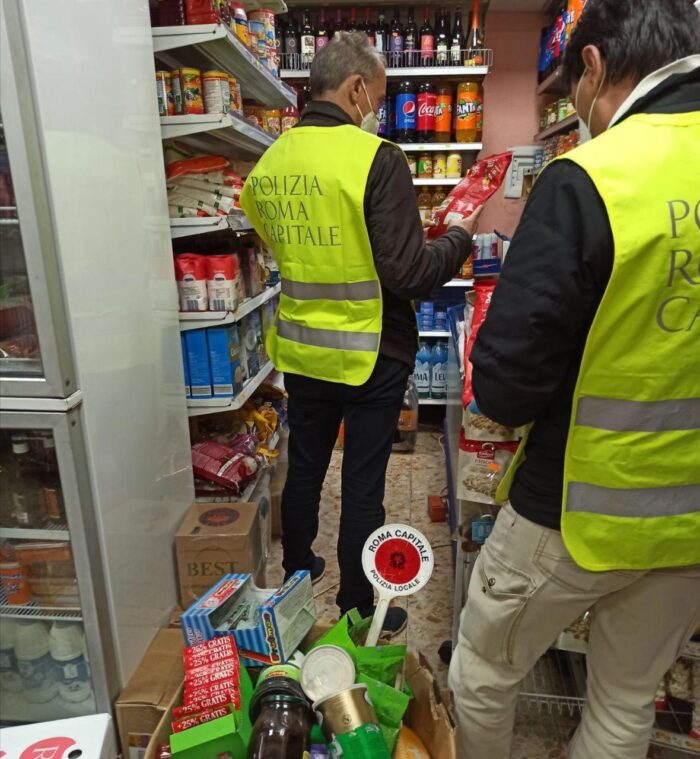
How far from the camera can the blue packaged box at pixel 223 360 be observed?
2.23 m

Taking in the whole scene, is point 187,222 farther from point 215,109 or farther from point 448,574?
point 448,574

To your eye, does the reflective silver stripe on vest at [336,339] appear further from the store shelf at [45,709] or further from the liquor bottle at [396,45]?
the liquor bottle at [396,45]

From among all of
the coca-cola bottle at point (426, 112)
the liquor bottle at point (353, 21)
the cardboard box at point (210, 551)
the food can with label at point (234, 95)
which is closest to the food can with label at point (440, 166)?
the coca-cola bottle at point (426, 112)

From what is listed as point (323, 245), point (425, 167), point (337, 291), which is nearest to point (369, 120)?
point (323, 245)

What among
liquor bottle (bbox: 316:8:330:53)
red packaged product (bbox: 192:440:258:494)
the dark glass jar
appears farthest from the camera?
liquor bottle (bbox: 316:8:330:53)

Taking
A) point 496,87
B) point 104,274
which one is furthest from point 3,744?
point 496,87

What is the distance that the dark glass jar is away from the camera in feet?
4.36

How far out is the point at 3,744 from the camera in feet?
4.67

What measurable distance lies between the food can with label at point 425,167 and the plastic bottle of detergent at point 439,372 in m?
1.18

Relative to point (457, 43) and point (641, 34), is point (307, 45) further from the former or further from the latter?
point (641, 34)

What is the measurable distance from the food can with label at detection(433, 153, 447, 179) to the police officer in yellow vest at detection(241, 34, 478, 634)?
2.09m

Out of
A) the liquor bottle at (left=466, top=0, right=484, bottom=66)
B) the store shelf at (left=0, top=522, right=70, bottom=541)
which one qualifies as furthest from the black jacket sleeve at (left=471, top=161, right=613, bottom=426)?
the liquor bottle at (left=466, top=0, right=484, bottom=66)

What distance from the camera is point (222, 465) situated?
2438 mm

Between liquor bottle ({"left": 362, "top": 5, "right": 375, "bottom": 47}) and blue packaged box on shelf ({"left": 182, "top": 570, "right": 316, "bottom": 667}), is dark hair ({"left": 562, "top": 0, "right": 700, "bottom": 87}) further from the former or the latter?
liquor bottle ({"left": 362, "top": 5, "right": 375, "bottom": 47})
